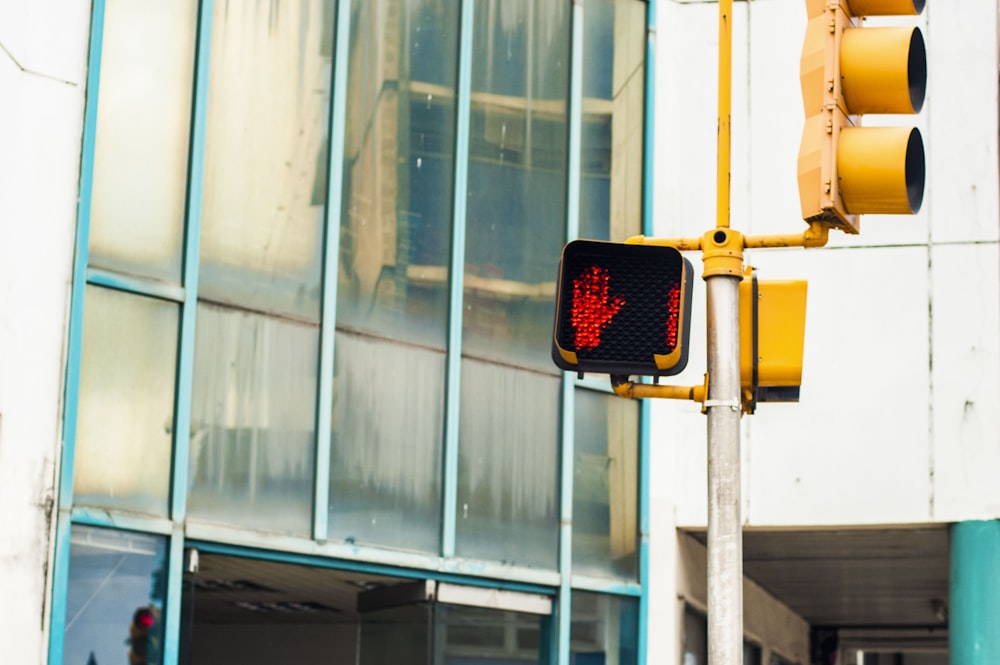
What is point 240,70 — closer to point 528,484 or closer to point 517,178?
point 517,178

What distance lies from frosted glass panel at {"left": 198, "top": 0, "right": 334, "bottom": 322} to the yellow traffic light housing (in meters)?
6.03

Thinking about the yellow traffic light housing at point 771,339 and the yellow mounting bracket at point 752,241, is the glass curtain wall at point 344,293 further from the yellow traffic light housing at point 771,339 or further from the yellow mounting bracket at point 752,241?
the yellow traffic light housing at point 771,339

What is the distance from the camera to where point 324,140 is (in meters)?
13.6

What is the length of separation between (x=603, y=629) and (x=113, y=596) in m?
4.95

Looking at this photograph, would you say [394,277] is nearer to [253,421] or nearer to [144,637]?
[253,421]

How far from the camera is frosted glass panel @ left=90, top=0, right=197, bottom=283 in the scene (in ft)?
39.7

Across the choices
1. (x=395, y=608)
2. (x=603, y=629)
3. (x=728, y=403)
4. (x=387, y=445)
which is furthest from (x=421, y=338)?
(x=728, y=403)

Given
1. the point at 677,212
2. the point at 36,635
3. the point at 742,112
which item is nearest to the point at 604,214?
the point at 677,212

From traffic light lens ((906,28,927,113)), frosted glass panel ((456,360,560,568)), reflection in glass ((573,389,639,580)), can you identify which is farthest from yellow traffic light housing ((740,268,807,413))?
reflection in glass ((573,389,639,580))

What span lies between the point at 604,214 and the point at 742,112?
183 centimetres

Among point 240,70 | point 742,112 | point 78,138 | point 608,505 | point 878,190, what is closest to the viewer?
point 878,190

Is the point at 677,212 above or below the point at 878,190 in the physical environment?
above

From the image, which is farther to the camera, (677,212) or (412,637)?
(677,212)

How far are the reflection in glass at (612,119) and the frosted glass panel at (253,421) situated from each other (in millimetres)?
3416
